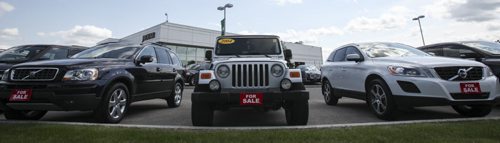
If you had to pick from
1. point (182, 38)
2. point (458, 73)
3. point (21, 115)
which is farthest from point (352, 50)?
point (182, 38)

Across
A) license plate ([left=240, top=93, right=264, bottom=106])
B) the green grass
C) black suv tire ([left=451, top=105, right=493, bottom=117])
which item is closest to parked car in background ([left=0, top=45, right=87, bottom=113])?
the green grass

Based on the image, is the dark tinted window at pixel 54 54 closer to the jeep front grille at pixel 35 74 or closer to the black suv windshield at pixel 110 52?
the black suv windshield at pixel 110 52

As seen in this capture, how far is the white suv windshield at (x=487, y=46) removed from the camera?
728cm

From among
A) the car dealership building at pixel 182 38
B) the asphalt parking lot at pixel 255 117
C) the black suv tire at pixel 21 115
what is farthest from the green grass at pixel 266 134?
Result: the car dealership building at pixel 182 38

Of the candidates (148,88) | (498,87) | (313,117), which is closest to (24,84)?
(148,88)

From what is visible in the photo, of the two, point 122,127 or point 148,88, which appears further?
point 148,88

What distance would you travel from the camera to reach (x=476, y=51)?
7375mm

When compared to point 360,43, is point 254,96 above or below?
below

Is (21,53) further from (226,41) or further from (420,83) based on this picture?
(420,83)

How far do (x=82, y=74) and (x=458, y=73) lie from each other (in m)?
5.56

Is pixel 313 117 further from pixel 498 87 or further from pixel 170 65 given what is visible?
pixel 170 65

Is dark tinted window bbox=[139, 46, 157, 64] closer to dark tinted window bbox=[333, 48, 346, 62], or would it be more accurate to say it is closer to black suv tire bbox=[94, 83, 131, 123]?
black suv tire bbox=[94, 83, 131, 123]

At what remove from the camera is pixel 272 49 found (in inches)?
251

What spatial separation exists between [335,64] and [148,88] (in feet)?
13.6
